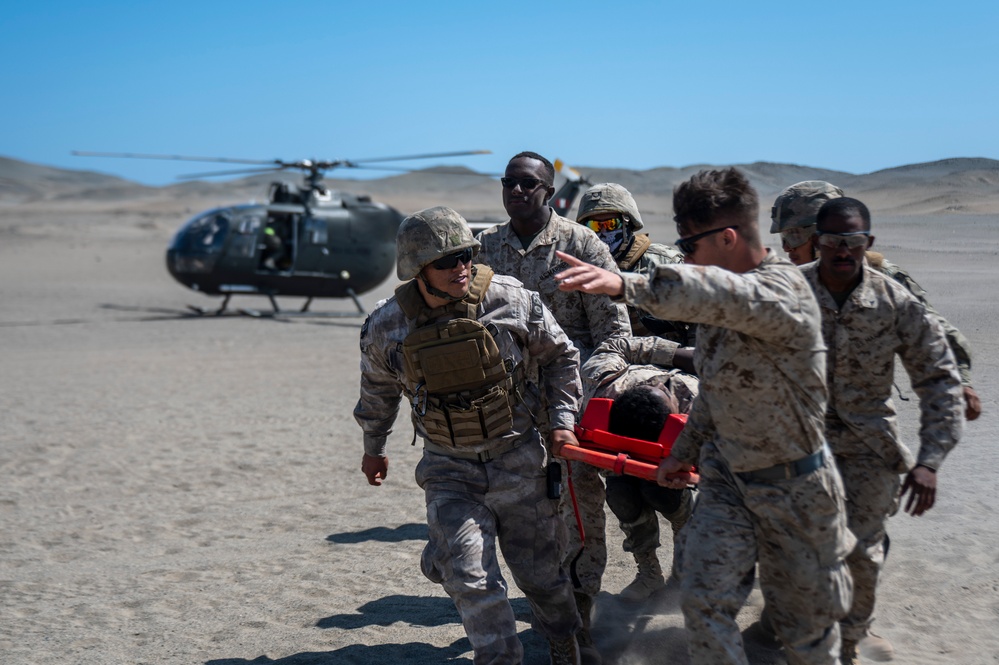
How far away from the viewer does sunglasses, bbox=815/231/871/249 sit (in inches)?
160

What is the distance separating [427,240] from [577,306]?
130 cm

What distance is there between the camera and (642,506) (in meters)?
5.33

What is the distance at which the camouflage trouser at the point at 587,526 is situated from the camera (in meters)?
5.05

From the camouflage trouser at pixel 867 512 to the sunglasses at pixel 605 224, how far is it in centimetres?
188

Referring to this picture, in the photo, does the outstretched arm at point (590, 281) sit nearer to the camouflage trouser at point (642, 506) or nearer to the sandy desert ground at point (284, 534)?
the camouflage trouser at point (642, 506)

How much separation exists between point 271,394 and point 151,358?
445cm

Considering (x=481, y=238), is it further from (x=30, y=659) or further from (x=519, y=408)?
(x=30, y=659)

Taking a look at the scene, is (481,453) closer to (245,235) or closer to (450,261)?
(450,261)

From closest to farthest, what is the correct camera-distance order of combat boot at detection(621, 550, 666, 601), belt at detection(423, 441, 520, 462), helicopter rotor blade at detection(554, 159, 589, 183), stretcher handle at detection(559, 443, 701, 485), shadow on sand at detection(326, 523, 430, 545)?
1. stretcher handle at detection(559, 443, 701, 485)
2. belt at detection(423, 441, 520, 462)
3. combat boot at detection(621, 550, 666, 601)
4. shadow on sand at detection(326, 523, 430, 545)
5. helicopter rotor blade at detection(554, 159, 589, 183)

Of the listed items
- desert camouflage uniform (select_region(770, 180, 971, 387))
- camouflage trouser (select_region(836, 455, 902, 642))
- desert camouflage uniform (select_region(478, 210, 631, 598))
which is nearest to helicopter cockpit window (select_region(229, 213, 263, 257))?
desert camouflage uniform (select_region(478, 210, 631, 598))

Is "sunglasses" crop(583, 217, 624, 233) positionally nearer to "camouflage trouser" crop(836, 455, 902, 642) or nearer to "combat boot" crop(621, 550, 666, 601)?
"combat boot" crop(621, 550, 666, 601)

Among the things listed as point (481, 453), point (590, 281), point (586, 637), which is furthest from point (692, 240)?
point (586, 637)

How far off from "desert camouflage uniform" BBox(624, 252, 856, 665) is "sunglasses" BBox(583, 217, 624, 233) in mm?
2043

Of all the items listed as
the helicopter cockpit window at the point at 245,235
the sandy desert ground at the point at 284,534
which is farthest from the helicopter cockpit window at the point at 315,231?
the sandy desert ground at the point at 284,534
